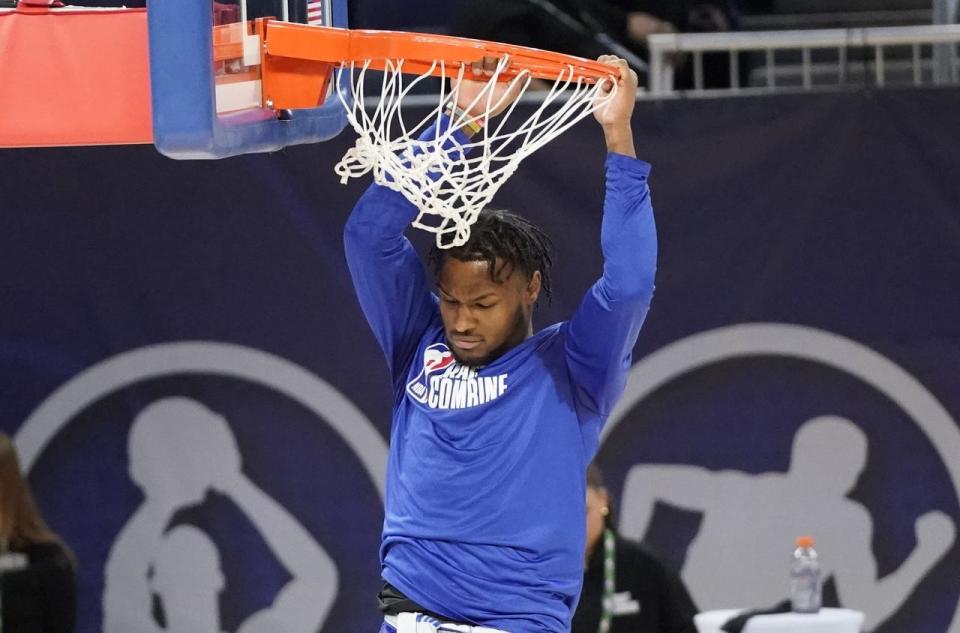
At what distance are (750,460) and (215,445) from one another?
1.74 meters

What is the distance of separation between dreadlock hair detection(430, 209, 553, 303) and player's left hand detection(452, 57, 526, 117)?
0.22 meters

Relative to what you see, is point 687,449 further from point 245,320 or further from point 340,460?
point 245,320

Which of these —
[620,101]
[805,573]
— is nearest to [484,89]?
[620,101]

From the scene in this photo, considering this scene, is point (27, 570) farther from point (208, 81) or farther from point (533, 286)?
point (208, 81)

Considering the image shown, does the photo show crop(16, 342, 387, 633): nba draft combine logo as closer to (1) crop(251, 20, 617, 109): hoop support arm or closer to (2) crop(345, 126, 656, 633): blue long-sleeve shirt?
(2) crop(345, 126, 656, 633): blue long-sleeve shirt

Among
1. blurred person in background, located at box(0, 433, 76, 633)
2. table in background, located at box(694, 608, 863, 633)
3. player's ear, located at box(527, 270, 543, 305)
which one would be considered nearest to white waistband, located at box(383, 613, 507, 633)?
player's ear, located at box(527, 270, 543, 305)

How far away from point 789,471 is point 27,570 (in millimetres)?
2451

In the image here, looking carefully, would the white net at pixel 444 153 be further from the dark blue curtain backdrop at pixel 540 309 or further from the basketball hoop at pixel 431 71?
the dark blue curtain backdrop at pixel 540 309

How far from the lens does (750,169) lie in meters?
5.56

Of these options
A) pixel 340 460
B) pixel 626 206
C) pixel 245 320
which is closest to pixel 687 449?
pixel 340 460

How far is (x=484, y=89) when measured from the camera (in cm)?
343

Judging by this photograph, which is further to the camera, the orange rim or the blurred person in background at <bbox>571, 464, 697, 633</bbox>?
the blurred person in background at <bbox>571, 464, 697, 633</bbox>

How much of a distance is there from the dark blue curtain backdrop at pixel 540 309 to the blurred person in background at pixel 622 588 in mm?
640

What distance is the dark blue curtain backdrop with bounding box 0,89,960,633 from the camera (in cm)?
555
